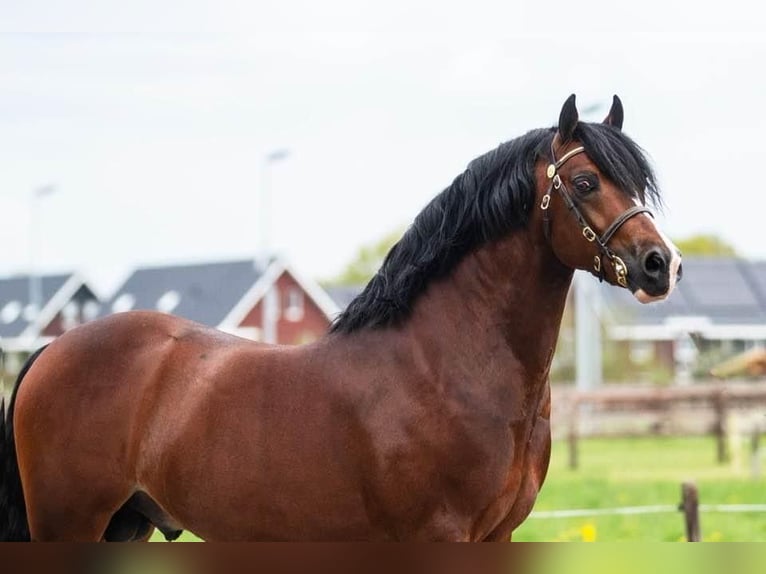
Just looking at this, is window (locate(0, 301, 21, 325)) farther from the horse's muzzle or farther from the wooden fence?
the horse's muzzle

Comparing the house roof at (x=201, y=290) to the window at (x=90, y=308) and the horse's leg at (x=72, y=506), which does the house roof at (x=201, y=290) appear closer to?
the window at (x=90, y=308)

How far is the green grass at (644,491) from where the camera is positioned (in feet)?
30.1

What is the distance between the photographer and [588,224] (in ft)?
13.3

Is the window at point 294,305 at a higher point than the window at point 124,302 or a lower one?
lower

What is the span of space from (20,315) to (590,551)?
28402 mm

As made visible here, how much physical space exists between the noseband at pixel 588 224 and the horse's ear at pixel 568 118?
82 millimetres

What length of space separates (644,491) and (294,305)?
25835mm

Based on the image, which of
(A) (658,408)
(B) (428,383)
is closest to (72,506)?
(B) (428,383)

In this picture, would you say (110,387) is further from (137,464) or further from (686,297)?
(686,297)

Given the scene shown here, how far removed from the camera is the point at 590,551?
2.79 metres

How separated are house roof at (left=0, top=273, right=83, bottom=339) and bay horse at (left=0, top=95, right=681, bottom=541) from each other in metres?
23.8

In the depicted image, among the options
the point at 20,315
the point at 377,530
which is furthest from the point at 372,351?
the point at 20,315

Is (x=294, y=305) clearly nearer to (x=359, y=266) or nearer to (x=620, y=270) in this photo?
(x=359, y=266)

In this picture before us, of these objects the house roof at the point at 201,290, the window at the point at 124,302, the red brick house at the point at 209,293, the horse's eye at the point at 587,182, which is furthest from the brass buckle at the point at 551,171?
the window at the point at 124,302
